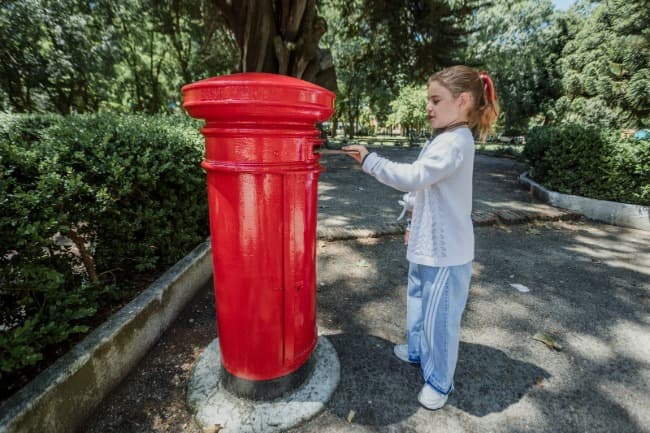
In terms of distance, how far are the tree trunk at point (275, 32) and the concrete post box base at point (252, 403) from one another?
624 centimetres

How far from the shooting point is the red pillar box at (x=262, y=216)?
138 cm

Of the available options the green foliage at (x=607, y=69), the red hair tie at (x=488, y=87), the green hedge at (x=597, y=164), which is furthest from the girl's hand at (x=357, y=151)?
the green foliage at (x=607, y=69)

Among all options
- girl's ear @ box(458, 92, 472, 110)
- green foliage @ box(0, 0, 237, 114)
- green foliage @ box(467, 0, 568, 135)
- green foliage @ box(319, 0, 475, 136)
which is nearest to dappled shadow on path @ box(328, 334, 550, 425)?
girl's ear @ box(458, 92, 472, 110)

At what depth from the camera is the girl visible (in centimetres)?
160

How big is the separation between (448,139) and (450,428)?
1439 mm

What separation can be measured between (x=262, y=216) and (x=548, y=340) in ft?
7.46

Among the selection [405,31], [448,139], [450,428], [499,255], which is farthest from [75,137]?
[405,31]

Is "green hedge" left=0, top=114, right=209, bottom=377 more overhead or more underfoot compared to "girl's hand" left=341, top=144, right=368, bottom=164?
more underfoot

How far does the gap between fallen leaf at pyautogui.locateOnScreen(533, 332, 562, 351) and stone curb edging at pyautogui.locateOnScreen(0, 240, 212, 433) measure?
2.67 m

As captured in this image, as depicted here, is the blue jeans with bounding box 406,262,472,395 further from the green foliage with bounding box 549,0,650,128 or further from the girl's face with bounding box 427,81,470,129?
the green foliage with bounding box 549,0,650,128

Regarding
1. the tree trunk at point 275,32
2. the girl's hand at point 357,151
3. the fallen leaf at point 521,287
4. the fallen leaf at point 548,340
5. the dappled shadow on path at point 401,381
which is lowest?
the dappled shadow on path at point 401,381

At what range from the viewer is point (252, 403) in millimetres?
1809

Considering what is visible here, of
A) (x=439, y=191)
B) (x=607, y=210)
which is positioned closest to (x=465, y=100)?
(x=439, y=191)

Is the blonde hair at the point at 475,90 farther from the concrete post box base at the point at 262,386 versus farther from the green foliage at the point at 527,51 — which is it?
the green foliage at the point at 527,51
